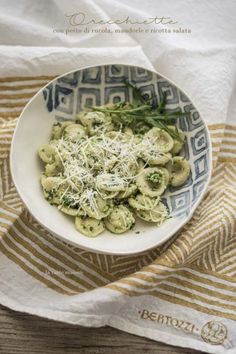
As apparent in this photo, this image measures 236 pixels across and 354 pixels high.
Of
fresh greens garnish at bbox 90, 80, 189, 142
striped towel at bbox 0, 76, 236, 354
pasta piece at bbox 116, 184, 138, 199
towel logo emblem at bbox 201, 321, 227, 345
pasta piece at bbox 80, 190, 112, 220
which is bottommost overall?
towel logo emblem at bbox 201, 321, 227, 345

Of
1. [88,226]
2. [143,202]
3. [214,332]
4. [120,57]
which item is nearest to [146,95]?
[120,57]

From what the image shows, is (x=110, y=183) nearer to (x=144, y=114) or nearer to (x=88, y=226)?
(x=88, y=226)

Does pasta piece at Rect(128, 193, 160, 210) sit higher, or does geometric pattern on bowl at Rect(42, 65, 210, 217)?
geometric pattern on bowl at Rect(42, 65, 210, 217)

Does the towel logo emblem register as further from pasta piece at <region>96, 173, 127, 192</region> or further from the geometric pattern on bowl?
pasta piece at <region>96, 173, 127, 192</region>

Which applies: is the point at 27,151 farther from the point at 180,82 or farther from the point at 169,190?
the point at 180,82

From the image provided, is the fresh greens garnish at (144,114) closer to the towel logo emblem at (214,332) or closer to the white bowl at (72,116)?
the white bowl at (72,116)

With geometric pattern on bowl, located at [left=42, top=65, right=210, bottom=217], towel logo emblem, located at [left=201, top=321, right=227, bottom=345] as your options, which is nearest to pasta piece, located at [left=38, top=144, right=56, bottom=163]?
geometric pattern on bowl, located at [left=42, top=65, right=210, bottom=217]

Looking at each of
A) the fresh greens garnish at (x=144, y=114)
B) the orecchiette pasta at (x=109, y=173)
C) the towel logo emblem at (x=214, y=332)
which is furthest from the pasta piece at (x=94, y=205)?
the towel logo emblem at (x=214, y=332)

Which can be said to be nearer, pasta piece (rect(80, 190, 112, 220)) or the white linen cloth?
pasta piece (rect(80, 190, 112, 220))
